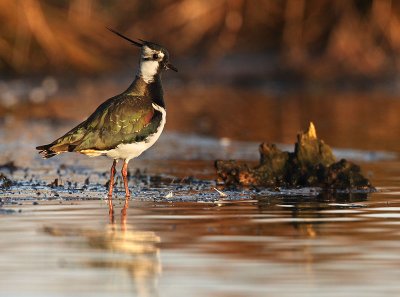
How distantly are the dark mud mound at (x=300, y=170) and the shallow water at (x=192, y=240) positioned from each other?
0.27 metres

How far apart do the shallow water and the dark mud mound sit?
10.8 inches

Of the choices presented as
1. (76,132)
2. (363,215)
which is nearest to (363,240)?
(363,215)

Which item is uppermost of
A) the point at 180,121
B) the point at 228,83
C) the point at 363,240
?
the point at 228,83

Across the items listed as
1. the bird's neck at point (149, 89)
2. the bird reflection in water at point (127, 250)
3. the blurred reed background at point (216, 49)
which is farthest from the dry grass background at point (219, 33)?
the bird reflection in water at point (127, 250)

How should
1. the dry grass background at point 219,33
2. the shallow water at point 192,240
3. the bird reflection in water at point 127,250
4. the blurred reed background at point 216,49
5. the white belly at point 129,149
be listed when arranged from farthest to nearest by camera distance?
the dry grass background at point 219,33 → the blurred reed background at point 216,49 → the white belly at point 129,149 → the bird reflection in water at point 127,250 → the shallow water at point 192,240

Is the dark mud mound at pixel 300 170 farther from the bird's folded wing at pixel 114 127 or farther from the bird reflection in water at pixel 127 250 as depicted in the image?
the bird reflection in water at pixel 127 250

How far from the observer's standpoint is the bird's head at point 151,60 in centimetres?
1088

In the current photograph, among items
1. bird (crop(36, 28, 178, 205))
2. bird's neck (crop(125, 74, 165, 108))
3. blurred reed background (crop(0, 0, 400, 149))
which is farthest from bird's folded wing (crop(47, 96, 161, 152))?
blurred reed background (crop(0, 0, 400, 149))

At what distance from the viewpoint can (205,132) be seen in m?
17.6

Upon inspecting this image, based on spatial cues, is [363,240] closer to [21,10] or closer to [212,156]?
[212,156]

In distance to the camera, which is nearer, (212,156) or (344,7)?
(212,156)

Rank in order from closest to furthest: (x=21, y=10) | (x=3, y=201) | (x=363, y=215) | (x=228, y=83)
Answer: (x=363, y=215) → (x=3, y=201) → (x=21, y=10) → (x=228, y=83)

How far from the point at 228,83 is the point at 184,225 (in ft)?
58.0

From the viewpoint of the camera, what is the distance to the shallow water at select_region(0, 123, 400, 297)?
6.50 metres
